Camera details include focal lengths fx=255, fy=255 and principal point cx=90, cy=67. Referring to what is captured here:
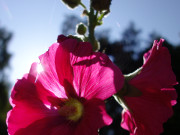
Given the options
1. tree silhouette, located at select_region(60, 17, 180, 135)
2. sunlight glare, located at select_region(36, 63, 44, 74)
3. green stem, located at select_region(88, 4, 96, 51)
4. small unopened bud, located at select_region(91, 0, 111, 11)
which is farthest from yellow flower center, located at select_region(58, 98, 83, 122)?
tree silhouette, located at select_region(60, 17, 180, 135)

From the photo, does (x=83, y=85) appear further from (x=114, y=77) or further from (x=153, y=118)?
(x=153, y=118)

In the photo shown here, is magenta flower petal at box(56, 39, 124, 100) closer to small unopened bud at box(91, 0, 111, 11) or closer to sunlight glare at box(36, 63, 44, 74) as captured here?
sunlight glare at box(36, 63, 44, 74)

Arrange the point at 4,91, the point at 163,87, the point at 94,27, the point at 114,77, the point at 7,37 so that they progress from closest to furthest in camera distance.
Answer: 1. the point at 114,77
2. the point at 163,87
3. the point at 94,27
4. the point at 4,91
5. the point at 7,37

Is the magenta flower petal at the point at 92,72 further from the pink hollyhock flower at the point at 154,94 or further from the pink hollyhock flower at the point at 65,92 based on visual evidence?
the pink hollyhock flower at the point at 154,94

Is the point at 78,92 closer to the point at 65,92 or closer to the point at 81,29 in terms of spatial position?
the point at 65,92

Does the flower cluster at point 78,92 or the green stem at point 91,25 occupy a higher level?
the green stem at point 91,25

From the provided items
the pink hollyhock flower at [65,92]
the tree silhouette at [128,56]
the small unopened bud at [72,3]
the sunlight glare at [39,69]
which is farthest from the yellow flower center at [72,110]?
the tree silhouette at [128,56]

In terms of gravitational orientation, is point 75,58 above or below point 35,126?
above

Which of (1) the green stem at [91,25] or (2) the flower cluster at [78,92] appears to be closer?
(2) the flower cluster at [78,92]

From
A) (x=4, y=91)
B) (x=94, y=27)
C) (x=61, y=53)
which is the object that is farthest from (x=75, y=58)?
(x=4, y=91)
